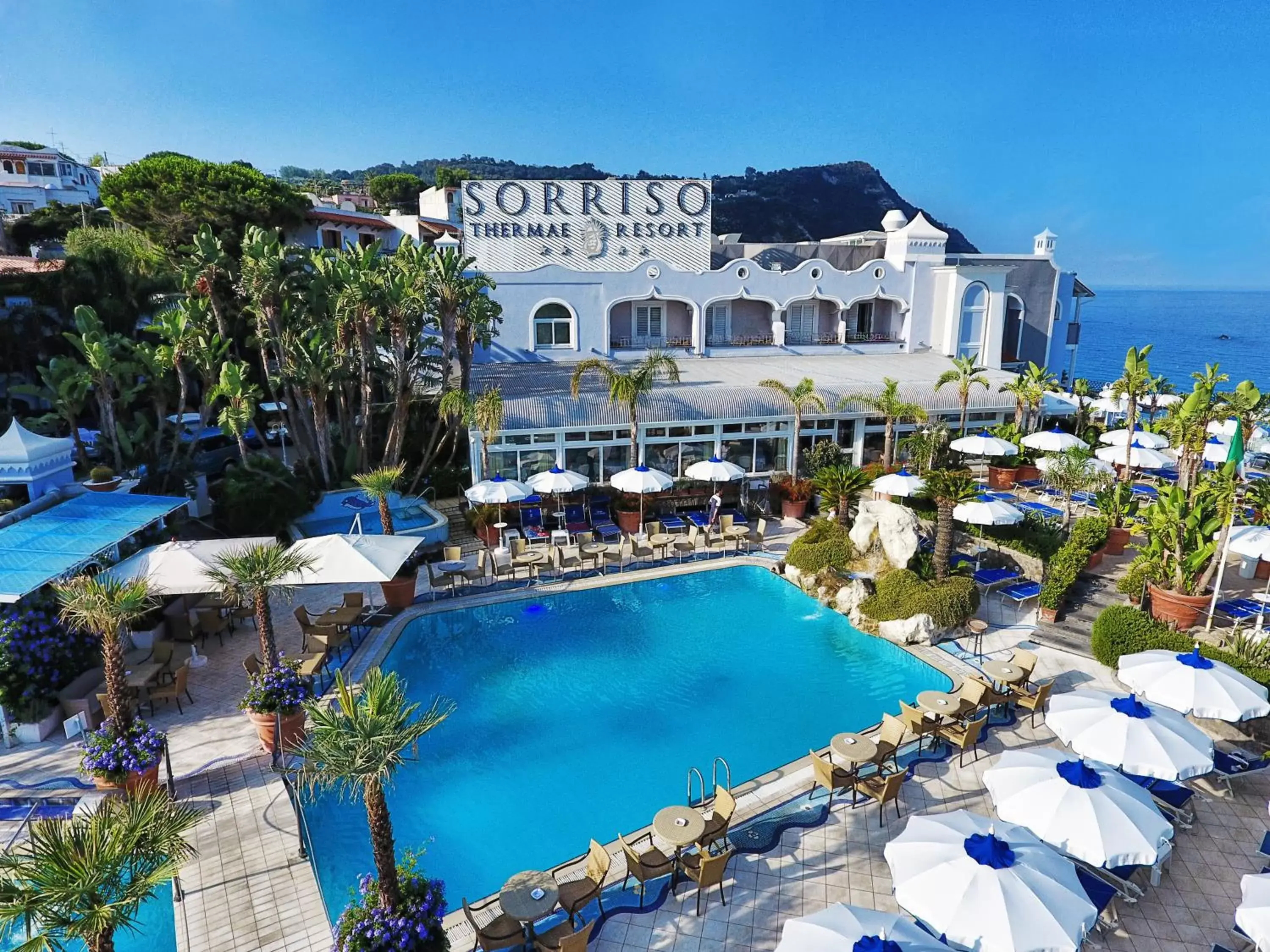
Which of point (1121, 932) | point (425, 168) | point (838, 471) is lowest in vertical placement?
point (1121, 932)

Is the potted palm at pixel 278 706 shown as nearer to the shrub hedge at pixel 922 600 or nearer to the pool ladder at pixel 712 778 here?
the pool ladder at pixel 712 778

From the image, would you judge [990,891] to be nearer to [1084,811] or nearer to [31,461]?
[1084,811]

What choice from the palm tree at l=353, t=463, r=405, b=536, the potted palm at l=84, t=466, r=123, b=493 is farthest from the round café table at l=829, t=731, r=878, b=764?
the potted palm at l=84, t=466, r=123, b=493

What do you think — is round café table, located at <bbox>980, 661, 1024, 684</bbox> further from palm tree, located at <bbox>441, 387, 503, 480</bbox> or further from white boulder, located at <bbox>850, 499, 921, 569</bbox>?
palm tree, located at <bbox>441, 387, 503, 480</bbox>

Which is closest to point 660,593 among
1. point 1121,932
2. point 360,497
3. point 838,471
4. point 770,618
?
point 770,618

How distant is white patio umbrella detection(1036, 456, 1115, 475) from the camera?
20.9m

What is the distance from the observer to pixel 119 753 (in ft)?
33.4

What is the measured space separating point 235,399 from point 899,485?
59.7 ft

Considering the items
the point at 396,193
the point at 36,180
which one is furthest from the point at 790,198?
the point at 36,180

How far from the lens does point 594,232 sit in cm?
3444

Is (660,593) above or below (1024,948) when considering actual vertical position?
below

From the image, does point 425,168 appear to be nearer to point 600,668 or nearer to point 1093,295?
point 1093,295

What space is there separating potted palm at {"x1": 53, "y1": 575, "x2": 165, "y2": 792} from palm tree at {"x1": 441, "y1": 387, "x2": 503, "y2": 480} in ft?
36.8

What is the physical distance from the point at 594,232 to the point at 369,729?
29937 millimetres
